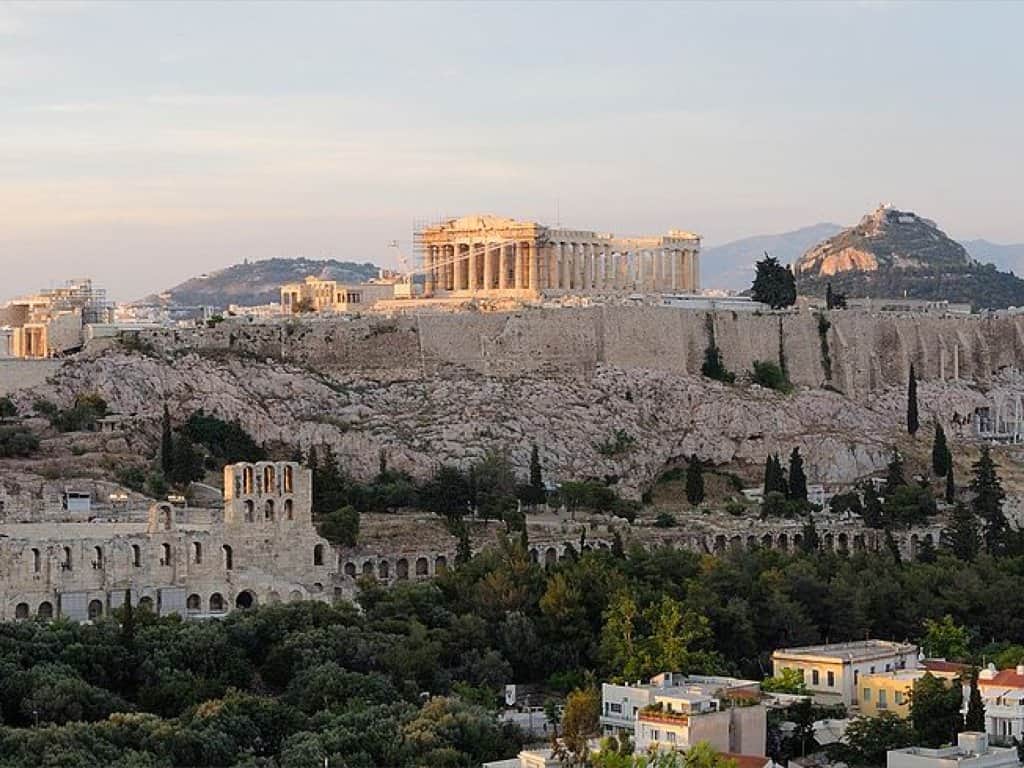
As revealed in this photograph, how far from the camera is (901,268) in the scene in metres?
165

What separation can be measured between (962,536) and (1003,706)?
830 inches

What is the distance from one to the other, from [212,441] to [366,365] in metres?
11.7

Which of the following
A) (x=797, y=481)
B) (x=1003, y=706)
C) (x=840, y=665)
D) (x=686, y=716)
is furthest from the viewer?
(x=797, y=481)

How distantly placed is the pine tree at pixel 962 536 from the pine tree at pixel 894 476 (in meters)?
5.78

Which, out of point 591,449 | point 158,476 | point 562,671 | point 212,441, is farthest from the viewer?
point 591,449

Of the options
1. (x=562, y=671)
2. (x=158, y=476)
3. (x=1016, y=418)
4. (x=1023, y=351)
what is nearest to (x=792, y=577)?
(x=562, y=671)

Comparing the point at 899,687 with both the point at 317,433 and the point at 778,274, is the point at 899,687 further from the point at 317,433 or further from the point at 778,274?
the point at 778,274

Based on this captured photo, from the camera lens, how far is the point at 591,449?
79188 millimetres

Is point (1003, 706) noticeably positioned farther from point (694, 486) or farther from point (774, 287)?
point (774, 287)

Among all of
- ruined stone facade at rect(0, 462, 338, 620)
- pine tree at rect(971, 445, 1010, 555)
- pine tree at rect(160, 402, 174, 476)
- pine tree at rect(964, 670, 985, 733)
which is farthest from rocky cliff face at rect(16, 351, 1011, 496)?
pine tree at rect(964, 670, 985, 733)

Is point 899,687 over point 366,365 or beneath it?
beneath

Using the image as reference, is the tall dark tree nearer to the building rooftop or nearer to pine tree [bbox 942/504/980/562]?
pine tree [bbox 942/504/980/562]

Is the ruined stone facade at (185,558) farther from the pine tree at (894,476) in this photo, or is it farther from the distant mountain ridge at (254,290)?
the distant mountain ridge at (254,290)

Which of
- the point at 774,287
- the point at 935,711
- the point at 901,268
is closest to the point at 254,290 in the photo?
the point at 901,268
